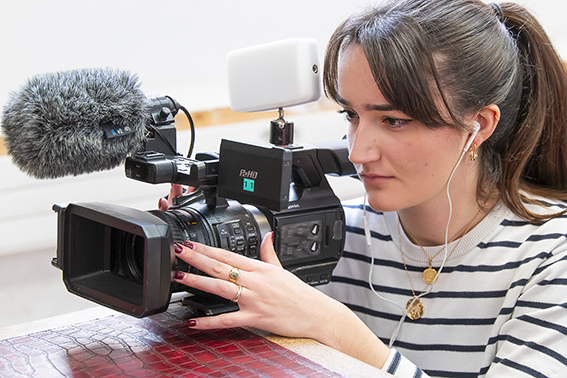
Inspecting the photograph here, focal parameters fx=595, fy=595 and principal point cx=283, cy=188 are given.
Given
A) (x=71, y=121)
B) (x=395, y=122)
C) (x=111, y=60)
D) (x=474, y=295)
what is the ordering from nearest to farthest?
1. (x=71, y=121)
2. (x=395, y=122)
3. (x=474, y=295)
4. (x=111, y=60)

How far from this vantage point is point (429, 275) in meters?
1.04

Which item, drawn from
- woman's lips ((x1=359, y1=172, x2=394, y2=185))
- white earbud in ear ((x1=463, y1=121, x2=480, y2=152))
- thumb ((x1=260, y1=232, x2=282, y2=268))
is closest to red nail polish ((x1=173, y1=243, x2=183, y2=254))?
thumb ((x1=260, y1=232, x2=282, y2=268))

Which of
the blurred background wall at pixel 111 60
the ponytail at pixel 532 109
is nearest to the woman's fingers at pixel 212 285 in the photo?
the ponytail at pixel 532 109

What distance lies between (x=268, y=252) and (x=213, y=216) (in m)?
0.09

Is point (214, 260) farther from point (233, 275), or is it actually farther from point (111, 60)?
point (111, 60)

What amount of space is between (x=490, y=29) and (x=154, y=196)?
1163 millimetres

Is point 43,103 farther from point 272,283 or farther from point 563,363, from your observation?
point 563,363

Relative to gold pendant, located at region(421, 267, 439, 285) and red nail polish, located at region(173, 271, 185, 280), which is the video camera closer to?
red nail polish, located at region(173, 271, 185, 280)

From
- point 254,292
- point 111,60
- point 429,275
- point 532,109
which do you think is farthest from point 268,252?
point 111,60

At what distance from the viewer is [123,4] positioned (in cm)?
158

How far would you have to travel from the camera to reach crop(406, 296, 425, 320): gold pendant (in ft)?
3.41

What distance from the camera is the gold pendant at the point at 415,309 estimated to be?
40.9 inches

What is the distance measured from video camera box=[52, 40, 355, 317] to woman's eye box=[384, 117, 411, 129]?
0.39 ft

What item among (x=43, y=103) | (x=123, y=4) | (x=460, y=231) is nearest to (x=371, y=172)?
(x=460, y=231)
